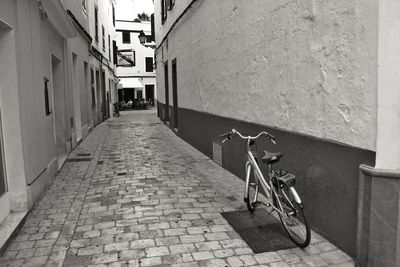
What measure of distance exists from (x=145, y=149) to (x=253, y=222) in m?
6.13

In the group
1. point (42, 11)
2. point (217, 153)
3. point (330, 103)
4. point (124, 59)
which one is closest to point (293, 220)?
point (330, 103)

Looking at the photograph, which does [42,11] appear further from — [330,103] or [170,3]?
[170,3]

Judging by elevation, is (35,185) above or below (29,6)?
below

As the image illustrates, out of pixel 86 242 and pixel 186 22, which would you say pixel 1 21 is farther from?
pixel 186 22

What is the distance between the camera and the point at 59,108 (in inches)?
348

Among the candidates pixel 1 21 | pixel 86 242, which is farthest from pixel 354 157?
pixel 1 21

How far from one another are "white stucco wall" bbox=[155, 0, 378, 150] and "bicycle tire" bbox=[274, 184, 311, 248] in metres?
0.75

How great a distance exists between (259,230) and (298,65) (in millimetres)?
2015

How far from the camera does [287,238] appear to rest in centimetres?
405

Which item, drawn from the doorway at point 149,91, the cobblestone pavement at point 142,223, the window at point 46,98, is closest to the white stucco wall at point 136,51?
the doorway at point 149,91

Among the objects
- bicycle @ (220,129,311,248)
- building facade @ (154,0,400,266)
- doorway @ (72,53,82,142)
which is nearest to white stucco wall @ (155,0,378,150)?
building facade @ (154,0,400,266)

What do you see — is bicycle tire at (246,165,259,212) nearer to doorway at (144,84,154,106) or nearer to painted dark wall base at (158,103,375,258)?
painted dark wall base at (158,103,375,258)

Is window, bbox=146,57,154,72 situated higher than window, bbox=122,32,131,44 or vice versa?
window, bbox=122,32,131,44

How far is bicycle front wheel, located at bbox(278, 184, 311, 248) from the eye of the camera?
367 cm
